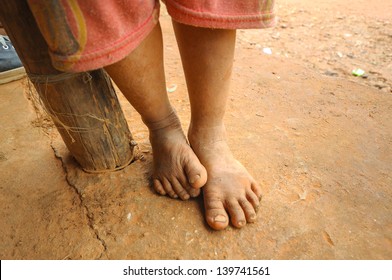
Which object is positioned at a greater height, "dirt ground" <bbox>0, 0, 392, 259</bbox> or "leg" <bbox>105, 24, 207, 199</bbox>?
"leg" <bbox>105, 24, 207, 199</bbox>

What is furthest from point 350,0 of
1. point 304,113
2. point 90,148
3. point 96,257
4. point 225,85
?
point 96,257

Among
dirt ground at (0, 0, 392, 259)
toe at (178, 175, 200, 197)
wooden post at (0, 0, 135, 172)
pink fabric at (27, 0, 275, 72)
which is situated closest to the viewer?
pink fabric at (27, 0, 275, 72)

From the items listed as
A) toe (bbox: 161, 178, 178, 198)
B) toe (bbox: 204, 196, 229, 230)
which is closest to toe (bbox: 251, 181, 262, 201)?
toe (bbox: 204, 196, 229, 230)

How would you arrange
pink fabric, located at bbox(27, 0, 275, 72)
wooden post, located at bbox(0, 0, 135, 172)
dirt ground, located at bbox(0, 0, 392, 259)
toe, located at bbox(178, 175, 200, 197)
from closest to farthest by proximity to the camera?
1. pink fabric, located at bbox(27, 0, 275, 72)
2. wooden post, located at bbox(0, 0, 135, 172)
3. dirt ground, located at bbox(0, 0, 392, 259)
4. toe, located at bbox(178, 175, 200, 197)

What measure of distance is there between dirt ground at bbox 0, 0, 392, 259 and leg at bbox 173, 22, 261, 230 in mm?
57

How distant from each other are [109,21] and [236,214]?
657 millimetres

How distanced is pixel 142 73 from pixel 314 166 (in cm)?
79

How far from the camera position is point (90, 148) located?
3.51ft

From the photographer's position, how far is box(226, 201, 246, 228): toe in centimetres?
93

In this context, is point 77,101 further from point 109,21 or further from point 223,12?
point 223,12

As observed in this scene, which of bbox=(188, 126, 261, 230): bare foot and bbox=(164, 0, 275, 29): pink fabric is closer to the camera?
bbox=(164, 0, 275, 29): pink fabric

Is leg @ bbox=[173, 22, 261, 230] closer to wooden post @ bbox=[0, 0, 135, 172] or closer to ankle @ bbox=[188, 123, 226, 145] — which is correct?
ankle @ bbox=[188, 123, 226, 145]

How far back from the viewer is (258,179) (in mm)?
1130

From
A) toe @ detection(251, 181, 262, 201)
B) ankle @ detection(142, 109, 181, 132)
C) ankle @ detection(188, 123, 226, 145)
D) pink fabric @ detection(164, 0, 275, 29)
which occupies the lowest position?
toe @ detection(251, 181, 262, 201)
